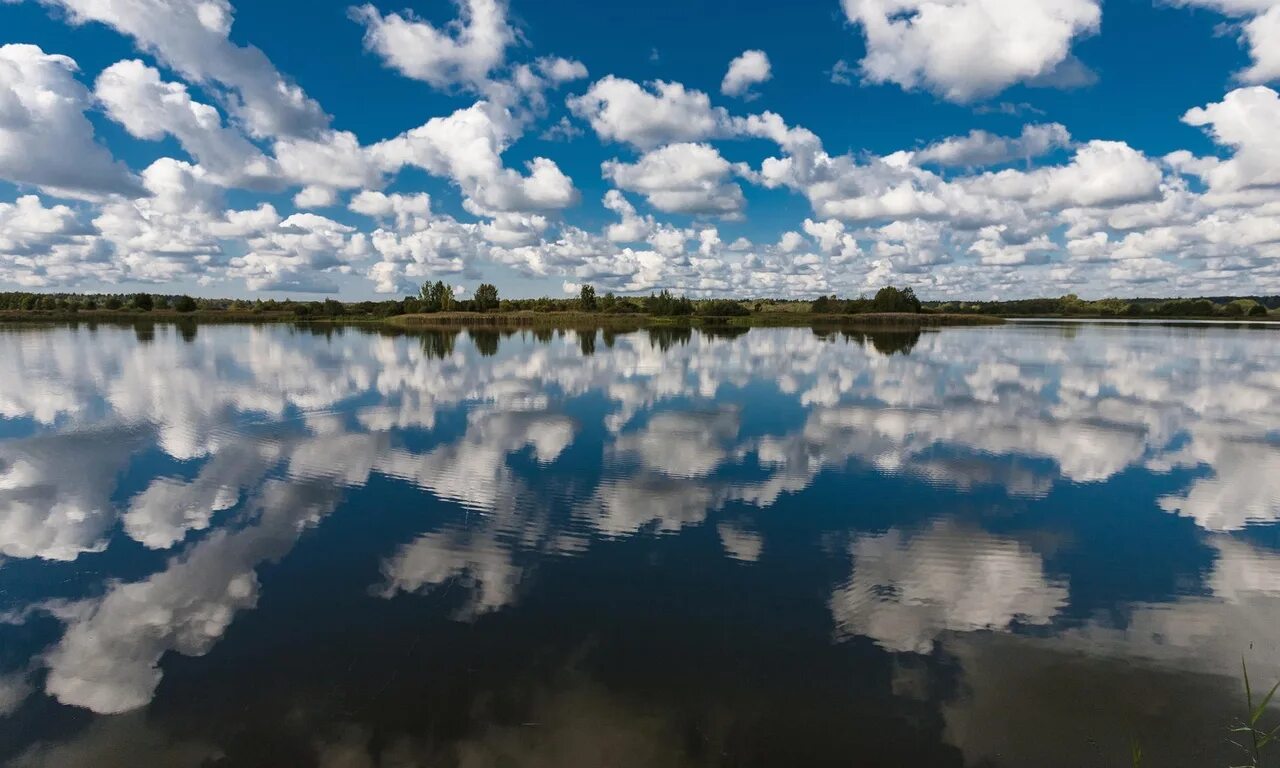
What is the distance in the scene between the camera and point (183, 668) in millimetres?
7477

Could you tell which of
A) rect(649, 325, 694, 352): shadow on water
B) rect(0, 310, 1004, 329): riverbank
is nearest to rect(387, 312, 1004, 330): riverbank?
rect(0, 310, 1004, 329): riverbank

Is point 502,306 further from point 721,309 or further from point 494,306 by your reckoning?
point 721,309

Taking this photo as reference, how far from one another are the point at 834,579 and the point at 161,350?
62.9 meters

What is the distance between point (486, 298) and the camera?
163 m

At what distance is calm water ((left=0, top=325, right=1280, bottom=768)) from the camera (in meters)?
6.49

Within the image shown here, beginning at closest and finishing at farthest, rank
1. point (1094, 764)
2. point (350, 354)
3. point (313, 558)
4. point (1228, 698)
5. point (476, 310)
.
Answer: point (1094, 764) < point (1228, 698) < point (313, 558) < point (350, 354) < point (476, 310)

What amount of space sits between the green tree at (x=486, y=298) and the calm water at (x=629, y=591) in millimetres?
142412

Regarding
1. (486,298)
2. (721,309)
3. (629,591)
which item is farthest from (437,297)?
(629,591)

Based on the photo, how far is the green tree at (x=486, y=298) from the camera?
161 m

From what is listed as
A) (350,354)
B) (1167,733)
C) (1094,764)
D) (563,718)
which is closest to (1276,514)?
(1167,733)

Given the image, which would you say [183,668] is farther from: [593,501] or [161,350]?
[161,350]

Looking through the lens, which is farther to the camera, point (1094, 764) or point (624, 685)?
point (624, 685)

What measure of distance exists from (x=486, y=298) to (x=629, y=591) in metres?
161

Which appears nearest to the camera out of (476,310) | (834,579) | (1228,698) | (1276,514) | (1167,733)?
(1167,733)
